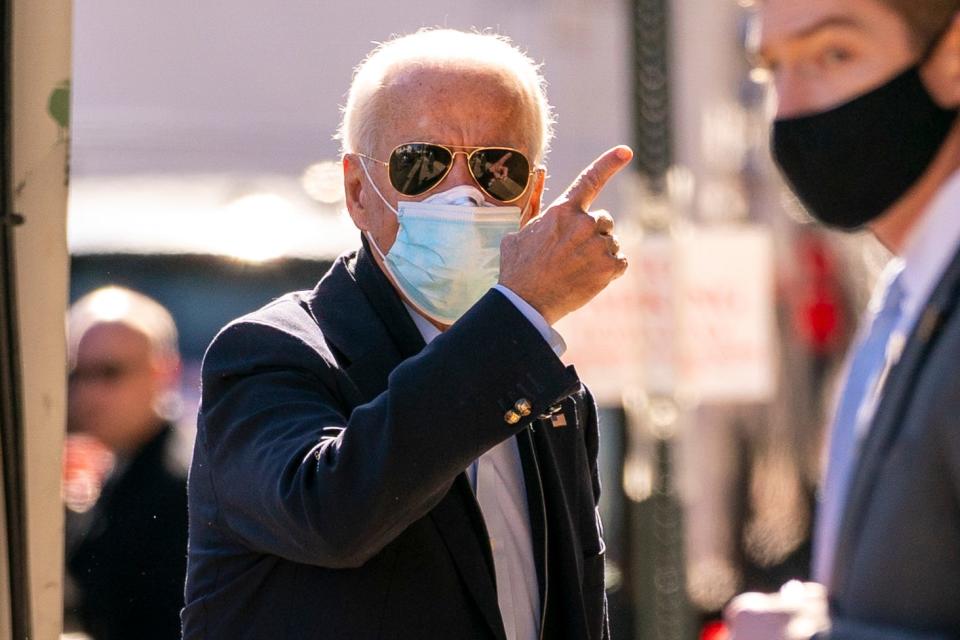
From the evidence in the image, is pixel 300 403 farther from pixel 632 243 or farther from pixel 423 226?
pixel 632 243

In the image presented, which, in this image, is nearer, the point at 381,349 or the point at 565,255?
the point at 565,255

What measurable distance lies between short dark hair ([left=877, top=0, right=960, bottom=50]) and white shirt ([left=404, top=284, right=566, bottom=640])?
37.8 inches

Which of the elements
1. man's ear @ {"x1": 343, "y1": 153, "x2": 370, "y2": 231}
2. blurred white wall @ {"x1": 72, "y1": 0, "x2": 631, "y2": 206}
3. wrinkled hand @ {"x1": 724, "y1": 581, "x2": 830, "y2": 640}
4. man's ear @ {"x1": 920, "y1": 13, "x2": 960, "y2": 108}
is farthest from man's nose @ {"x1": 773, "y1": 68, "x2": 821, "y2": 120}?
blurred white wall @ {"x1": 72, "y1": 0, "x2": 631, "y2": 206}

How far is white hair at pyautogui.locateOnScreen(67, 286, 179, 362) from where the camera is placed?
17.4 ft

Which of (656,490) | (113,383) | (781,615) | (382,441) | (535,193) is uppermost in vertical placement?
(535,193)

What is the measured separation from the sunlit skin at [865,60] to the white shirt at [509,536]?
84cm

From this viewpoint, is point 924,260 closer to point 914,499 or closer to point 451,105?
point 914,499

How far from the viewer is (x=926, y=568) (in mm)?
1521

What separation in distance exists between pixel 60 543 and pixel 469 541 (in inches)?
24.9

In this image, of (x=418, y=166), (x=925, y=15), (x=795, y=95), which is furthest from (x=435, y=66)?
(x=925, y=15)

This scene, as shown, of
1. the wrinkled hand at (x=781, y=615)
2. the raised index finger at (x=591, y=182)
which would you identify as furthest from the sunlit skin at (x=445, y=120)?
the wrinkled hand at (x=781, y=615)

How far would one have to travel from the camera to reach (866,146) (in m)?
1.75

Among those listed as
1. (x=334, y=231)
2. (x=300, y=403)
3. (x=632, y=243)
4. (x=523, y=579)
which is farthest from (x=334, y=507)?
(x=334, y=231)

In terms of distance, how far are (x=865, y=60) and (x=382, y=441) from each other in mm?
784
